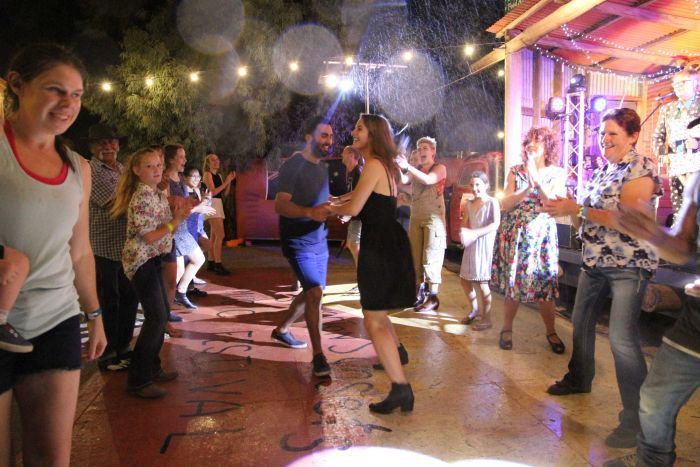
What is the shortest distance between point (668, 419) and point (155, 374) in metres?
3.54

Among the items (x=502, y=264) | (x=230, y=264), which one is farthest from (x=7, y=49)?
(x=502, y=264)

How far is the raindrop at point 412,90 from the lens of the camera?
2116 cm

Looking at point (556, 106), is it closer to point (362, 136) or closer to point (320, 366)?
point (362, 136)

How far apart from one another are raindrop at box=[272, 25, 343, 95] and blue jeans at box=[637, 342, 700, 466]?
49.0 feet

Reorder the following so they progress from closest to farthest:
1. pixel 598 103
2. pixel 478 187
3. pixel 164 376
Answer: pixel 164 376 < pixel 478 187 < pixel 598 103

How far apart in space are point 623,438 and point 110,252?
4.00m

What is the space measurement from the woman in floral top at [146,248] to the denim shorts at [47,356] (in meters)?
1.91

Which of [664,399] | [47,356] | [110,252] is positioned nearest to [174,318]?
[110,252]

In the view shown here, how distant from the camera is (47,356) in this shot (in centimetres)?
194

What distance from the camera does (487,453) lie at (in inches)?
121

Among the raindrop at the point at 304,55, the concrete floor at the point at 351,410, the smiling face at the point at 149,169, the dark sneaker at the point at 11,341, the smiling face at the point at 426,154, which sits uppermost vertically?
the raindrop at the point at 304,55

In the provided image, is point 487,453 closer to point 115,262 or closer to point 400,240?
point 400,240

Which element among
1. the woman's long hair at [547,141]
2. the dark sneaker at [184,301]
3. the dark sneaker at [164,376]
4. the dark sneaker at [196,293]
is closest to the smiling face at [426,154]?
the woman's long hair at [547,141]

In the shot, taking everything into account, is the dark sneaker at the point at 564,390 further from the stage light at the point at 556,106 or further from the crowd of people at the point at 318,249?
the stage light at the point at 556,106
